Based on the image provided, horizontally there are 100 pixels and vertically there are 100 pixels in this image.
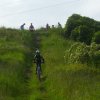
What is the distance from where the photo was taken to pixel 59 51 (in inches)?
1834

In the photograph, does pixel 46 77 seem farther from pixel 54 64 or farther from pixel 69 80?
pixel 54 64

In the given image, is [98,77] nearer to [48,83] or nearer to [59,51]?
[48,83]

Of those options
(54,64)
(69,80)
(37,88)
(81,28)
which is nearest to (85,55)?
(54,64)

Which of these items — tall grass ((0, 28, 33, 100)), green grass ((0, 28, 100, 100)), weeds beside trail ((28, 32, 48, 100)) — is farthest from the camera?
tall grass ((0, 28, 33, 100))

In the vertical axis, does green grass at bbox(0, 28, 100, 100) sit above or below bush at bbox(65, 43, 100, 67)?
below

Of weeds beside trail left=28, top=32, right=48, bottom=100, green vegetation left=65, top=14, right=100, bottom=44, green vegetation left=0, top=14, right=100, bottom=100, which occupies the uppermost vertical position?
green vegetation left=65, top=14, right=100, bottom=44

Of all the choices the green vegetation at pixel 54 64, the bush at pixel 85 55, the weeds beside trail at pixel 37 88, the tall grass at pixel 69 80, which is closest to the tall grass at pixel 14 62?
the green vegetation at pixel 54 64

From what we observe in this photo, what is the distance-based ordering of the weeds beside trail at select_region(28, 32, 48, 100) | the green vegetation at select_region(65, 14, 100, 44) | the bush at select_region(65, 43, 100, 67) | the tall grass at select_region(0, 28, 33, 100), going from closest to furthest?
the weeds beside trail at select_region(28, 32, 48, 100) → the tall grass at select_region(0, 28, 33, 100) → the bush at select_region(65, 43, 100, 67) → the green vegetation at select_region(65, 14, 100, 44)

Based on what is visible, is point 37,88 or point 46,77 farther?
point 46,77

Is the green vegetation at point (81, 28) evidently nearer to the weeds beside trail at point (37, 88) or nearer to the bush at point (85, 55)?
the bush at point (85, 55)

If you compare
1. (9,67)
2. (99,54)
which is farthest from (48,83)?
(99,54)

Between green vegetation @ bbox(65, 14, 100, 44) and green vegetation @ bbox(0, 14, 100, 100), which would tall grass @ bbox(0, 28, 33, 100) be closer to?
green vegetation @ bbox(0, 14, 100, 100)

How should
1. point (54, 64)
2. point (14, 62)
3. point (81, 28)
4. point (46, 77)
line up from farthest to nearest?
1. point (81, 28)
2. point (54, 64)
3. point (14, 62)
4. point (46, 77)

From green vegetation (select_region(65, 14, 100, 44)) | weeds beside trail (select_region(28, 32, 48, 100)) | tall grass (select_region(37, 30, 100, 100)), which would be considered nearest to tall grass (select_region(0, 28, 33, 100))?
weeds beside trail (select_region(28, 32, 48, 100))
